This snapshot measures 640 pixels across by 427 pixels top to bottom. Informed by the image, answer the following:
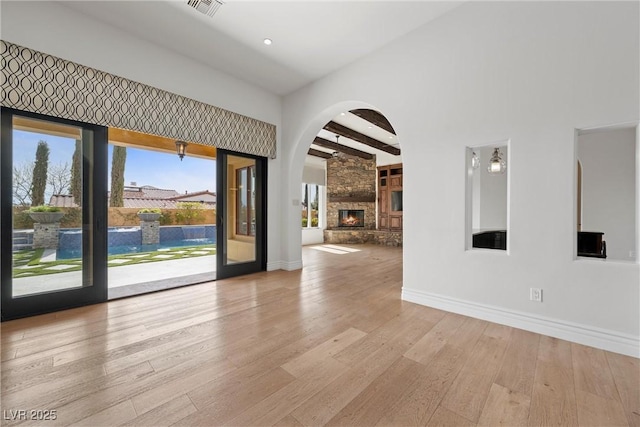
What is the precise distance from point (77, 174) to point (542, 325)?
5161 millimetres

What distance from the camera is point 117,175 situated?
839cm

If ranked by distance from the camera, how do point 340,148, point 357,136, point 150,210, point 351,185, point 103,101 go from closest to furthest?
point 103,101, point 357,136, point 340,148, point 150,210, point 351,185

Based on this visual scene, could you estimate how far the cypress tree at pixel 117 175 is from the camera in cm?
820

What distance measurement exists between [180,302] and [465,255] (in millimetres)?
3382

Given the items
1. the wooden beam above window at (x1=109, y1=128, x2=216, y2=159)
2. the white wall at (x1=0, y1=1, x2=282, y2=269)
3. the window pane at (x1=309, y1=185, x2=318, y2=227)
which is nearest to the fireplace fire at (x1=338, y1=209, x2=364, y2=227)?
the window pane at (x1=309, y1=185, x2=318, y2=227)

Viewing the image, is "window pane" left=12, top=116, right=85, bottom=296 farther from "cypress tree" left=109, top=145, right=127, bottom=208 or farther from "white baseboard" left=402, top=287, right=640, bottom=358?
"cypress tree" left=109, top=145, right=127, bottom=208

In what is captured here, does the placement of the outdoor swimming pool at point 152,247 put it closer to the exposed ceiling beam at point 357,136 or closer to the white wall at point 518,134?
the exposed ceiling beam at point 357,136

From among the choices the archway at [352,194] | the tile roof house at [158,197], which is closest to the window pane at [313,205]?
the archway at [352,194]

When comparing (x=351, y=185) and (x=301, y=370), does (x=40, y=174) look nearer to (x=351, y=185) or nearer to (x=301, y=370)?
(x=301, y=370)

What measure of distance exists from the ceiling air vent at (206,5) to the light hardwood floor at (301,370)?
3.34 meters

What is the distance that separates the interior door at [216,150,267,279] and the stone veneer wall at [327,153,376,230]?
5090mm

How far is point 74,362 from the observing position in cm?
186

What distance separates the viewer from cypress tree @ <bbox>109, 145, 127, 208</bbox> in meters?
8.20

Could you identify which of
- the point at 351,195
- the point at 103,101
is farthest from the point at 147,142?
the point at 351,195
